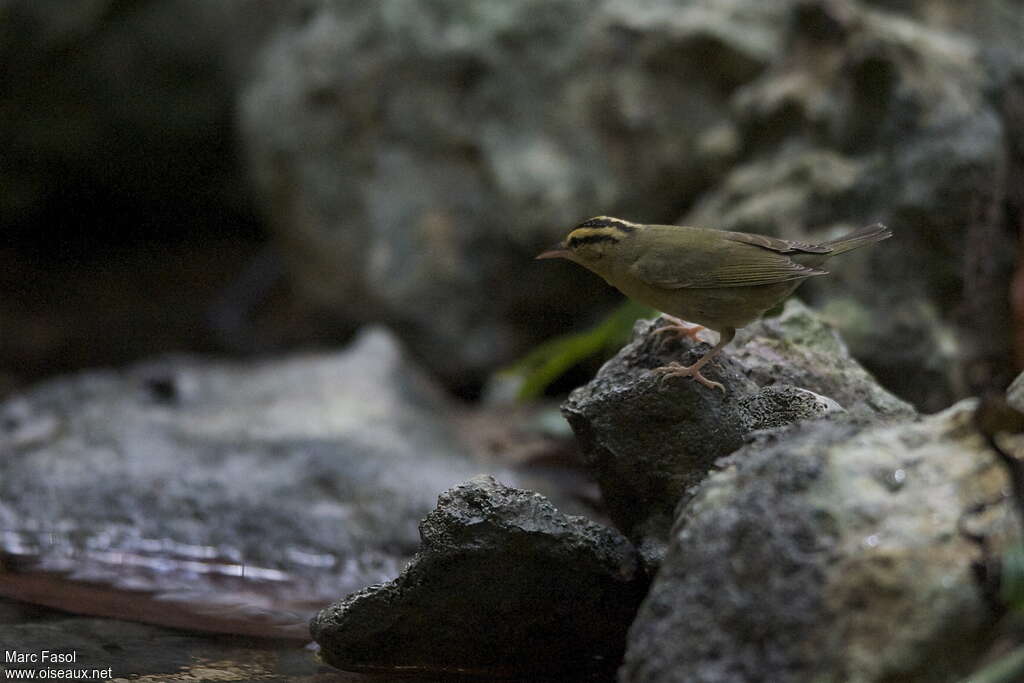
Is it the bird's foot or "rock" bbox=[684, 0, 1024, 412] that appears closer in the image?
the bird's foot

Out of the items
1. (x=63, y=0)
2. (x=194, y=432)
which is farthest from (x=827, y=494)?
(x=63, y=0)

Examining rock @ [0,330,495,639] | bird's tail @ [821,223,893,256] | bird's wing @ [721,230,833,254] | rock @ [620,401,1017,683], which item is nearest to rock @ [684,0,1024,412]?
bird's tail @ [821,223,893,256]

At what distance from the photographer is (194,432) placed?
Answer: 19.5ft

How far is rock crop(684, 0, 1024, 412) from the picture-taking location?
5.57 m

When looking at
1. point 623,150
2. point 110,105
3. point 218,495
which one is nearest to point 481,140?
point 623,150

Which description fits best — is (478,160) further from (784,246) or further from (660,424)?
(660,424)

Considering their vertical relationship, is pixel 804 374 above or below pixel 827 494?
above

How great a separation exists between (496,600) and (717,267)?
4.90 ft

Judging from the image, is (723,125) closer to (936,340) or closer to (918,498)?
(936,340)

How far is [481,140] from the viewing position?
780cm

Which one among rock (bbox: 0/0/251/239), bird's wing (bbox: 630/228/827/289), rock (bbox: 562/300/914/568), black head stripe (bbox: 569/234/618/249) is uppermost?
rock (bbox: 0/0/251/239)

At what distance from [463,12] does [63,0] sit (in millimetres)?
3549

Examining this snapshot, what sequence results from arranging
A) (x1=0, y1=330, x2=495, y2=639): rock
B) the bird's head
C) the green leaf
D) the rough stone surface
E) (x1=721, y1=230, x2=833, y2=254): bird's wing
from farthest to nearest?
the rough stone surface
the green leaf
(x1=0, y1=330, x2=495, y2=639): rock
the bird's head
(x1=721, y1=230, x2=833, y2=254): bird's wing

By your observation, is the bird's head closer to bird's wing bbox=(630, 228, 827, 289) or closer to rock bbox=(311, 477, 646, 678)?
bird's wing bbox=(630, 228, 827, 289)
